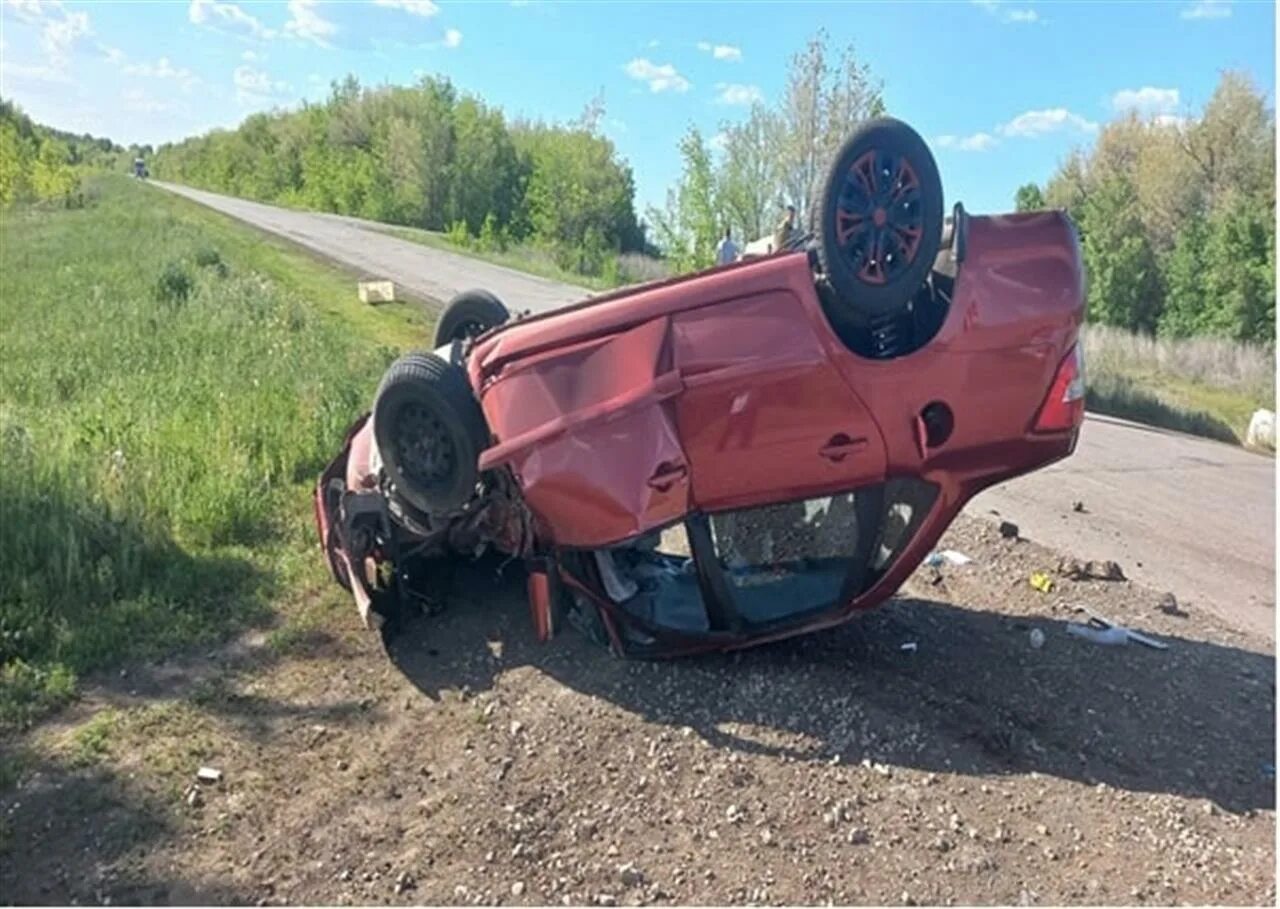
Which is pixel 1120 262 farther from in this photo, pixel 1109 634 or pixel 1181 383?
pixel 1109 634

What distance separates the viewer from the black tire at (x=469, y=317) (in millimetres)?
5699

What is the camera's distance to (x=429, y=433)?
162 inches

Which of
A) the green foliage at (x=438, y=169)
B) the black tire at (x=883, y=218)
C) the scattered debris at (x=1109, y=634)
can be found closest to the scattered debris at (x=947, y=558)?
the scattered debris at (x=1109, y=634)

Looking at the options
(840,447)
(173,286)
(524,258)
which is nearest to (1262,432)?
(840,447)

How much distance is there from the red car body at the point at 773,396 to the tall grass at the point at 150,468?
74.9 inches

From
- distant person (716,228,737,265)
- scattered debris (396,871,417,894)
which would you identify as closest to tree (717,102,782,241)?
distant person (716,228,737,265)

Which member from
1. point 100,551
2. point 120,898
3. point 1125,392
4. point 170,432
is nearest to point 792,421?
point 120,898

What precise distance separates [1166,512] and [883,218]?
6264mm

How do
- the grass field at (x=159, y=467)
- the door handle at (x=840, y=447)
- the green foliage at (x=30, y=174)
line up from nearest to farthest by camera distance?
the door handle at (x=840, y=447), the grass field at (x=159, y=467), the green foliage at (x=30, y=174)

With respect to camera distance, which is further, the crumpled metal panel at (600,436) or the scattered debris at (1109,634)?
the scattered debris at (1109,634)

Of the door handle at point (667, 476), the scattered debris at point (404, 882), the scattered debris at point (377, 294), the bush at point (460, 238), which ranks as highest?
the bush at point (460, 238)

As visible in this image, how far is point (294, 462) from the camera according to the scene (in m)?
7.01

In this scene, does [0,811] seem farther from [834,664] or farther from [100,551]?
[834,664]

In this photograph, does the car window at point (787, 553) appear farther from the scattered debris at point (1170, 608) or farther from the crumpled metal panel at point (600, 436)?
the scattered debris at point (1170, 608)
